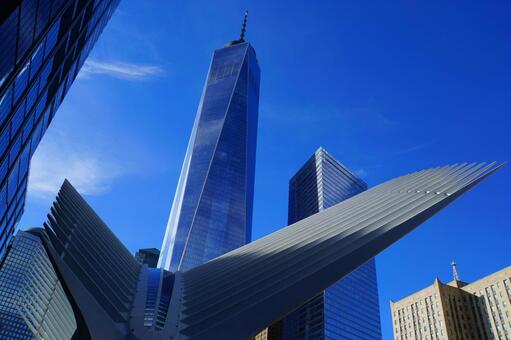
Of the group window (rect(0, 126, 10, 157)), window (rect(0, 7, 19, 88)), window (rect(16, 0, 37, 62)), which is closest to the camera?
window (rect(0, 7, 19, 88))

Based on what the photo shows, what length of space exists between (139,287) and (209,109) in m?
129

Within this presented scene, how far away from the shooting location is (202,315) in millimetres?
18000

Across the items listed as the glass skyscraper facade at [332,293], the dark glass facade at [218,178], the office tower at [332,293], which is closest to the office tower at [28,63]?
the office tower at [332,293]

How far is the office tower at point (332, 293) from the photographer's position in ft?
358

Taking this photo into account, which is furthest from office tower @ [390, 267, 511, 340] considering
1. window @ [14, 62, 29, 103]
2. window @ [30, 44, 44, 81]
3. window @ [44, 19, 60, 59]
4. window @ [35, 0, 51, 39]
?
window @ [35, 0, 51, 39]

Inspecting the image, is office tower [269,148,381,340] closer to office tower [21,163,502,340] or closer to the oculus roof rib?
the oculus roof rib

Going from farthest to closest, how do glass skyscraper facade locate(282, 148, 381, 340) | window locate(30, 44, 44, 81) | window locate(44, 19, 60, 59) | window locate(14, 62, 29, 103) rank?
glass skyscraper facade locate(282, 148, 381, 340) → window locate(44, 19, 60, 59) → window locate(30, 44, 44, 81) → window locate(14, 62, 29, 103)

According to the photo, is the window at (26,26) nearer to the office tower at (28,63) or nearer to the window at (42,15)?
the office tower at (28,63)

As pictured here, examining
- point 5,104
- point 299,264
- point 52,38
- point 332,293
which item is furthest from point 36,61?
point 332,293

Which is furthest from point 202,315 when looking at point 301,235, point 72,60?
point 72,60

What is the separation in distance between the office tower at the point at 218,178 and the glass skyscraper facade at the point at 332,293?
63.2 ft

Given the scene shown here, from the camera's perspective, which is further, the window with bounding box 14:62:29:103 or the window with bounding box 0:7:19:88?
the window with bounding box 14:62:29:103

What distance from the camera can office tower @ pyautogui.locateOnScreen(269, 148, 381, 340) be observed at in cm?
10900

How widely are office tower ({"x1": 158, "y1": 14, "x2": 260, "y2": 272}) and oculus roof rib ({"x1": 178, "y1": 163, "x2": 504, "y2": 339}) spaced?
97.6m
